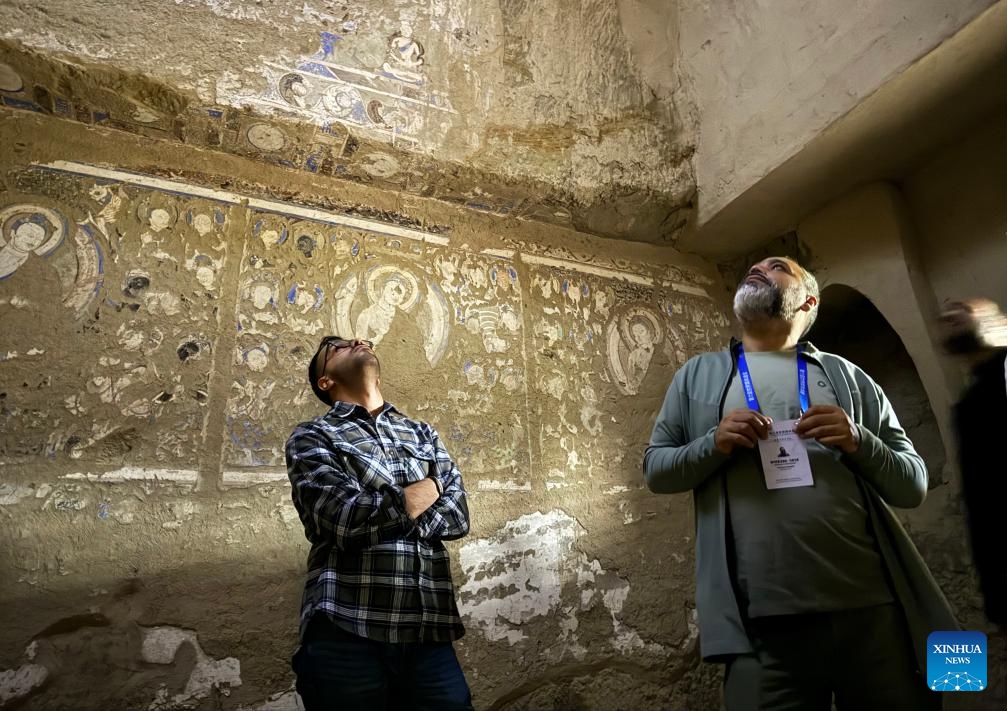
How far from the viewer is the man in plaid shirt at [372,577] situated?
1736 mm

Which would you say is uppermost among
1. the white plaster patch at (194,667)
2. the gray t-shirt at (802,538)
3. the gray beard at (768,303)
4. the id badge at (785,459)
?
the gray beard at (768,303)

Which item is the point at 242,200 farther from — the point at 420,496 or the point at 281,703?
the point at 281,703

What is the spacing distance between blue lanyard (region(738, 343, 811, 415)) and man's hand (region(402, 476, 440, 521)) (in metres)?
0.95

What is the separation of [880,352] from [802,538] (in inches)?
121

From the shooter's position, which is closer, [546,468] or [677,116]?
[546,468]

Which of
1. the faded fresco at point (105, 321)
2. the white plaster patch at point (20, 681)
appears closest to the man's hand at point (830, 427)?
the faded fresco at point (105, 321)

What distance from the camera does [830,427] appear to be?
1.66m

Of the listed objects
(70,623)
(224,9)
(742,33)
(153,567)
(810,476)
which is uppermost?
(742,33)

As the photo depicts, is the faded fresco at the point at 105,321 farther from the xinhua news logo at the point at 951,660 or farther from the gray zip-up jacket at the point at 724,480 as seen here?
the xinhua news logo at the point at 951,660

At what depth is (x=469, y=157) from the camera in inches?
136

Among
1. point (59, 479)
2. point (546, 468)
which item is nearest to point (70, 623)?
point (59, 479)

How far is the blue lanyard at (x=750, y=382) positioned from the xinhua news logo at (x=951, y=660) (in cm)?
60

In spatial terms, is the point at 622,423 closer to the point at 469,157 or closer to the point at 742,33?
the point at 469,157

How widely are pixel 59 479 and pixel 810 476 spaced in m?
2.57
